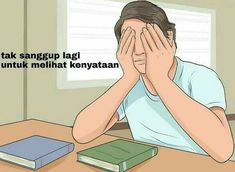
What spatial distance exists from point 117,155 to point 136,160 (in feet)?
0.16

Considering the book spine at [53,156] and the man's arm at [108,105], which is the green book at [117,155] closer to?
the book spine at [53,156]

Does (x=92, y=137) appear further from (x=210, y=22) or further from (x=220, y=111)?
(x=210, y=22)

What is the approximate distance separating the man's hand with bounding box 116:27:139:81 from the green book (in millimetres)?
273

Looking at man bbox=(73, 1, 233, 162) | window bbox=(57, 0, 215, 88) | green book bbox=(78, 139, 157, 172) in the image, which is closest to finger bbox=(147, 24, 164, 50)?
man bbox=(73, 1, 233, 162)

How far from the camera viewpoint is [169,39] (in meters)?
1.18

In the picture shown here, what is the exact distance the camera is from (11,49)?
162 centimetres

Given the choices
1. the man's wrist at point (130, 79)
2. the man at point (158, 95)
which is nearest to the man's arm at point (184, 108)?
the man at point (158, 95)

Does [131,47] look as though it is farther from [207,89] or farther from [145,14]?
[207,89]

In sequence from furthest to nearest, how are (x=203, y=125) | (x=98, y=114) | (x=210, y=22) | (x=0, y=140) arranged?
(x=210, y=22)
(x=98, y=114)
(x=0, y=140)
(x=203, y=125)

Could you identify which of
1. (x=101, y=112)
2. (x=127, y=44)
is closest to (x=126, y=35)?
(x=127, y=44)

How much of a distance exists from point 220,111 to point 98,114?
399 millimetres

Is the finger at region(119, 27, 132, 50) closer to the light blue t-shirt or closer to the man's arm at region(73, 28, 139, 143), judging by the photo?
the man's arm at region(73, 28, 139, 143)

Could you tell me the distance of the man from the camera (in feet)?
3.45

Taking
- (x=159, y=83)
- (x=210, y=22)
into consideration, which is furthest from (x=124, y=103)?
(x=210, y=22)
